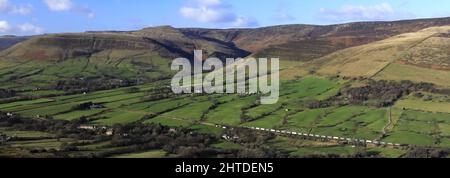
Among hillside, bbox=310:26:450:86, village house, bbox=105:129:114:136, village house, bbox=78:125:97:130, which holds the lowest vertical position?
village house, bbox=78:125:97:130

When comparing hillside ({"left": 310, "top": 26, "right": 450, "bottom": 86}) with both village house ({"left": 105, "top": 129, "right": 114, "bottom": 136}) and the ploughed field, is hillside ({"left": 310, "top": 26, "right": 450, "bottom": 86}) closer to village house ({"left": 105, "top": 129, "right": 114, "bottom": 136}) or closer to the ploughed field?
the ploughed field

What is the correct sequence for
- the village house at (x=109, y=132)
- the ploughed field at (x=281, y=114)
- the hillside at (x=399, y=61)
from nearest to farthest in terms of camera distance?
the ploughed field at (x=281, y=114) < the village house at (x=109, y=132) < the hillside at (x=399, y=61)

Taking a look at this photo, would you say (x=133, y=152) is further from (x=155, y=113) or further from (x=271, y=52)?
(x=271, y=52)

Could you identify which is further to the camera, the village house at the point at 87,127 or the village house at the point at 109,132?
the village house at the point at 87,127

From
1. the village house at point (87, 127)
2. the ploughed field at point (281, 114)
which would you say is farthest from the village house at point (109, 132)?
the ploughed field at point (281, 114)

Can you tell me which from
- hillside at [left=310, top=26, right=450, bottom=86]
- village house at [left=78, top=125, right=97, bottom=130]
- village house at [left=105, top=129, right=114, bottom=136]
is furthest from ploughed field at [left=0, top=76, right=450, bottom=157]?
hillside at [left=310, top=26, right=450, bottom=86]

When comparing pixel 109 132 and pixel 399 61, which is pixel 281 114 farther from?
pixel 399 61

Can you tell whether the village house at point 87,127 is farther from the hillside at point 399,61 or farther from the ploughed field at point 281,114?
the hillside at point 399,61
